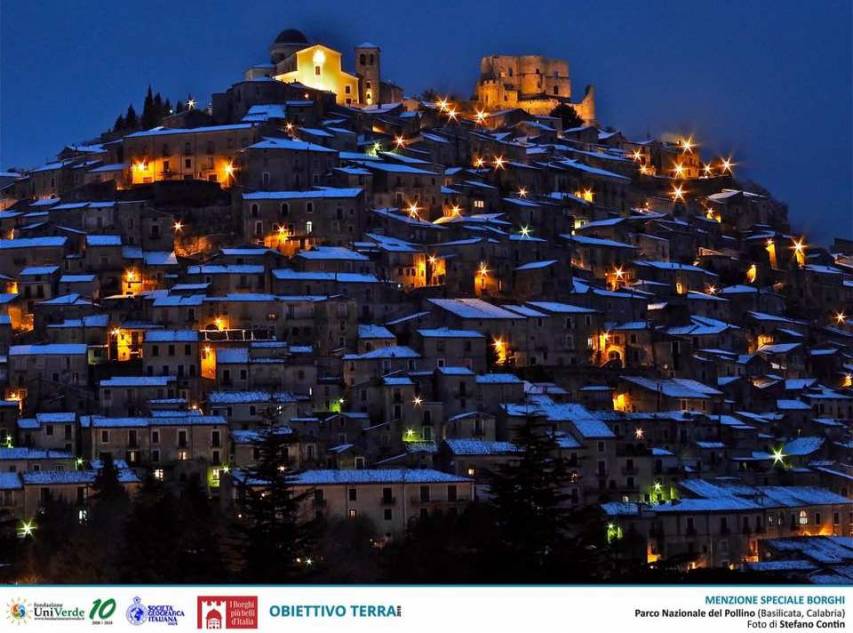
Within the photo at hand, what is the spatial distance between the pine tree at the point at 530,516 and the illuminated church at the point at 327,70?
Result: 50.8 meters

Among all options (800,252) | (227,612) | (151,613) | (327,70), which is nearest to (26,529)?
(151,613)

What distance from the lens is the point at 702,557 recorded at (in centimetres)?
4569

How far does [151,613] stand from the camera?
18453 millimetres

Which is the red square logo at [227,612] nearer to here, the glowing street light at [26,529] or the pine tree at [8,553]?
the pine tree at [8,553]

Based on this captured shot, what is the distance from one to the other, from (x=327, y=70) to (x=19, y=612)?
62.4 meters

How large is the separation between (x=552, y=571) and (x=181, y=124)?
44.2m

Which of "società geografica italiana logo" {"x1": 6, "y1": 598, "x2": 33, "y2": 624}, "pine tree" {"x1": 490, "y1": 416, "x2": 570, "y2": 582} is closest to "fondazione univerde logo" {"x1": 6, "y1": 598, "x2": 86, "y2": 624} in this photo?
"società geografica italiana logo" {"x1": 6, "y1": 598, "x2": 33, "y2": 624}

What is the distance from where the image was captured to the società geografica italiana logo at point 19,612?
1859cm

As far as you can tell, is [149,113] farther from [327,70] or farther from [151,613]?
[151,613]

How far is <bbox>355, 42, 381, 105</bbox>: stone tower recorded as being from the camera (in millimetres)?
82000

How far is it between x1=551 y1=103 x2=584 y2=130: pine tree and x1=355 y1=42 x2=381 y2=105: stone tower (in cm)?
1035

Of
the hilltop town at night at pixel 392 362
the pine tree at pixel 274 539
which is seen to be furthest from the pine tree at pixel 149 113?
the pine tree at pixel 274 539

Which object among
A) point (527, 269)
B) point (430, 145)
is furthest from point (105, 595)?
point (430, 145)

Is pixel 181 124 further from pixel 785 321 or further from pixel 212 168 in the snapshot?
pixel 785 321
